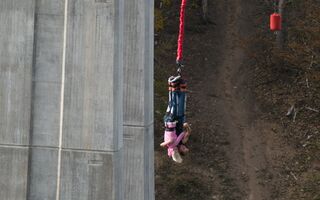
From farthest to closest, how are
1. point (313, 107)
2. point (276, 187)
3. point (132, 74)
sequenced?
point (313, 107) → point (276, 187) → point (132, 74)

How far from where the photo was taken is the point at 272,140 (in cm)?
1552

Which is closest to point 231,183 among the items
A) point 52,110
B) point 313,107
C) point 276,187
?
point 276,187

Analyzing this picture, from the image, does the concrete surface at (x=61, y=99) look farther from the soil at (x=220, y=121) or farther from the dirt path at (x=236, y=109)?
the dirt path at (x=236, y=109)

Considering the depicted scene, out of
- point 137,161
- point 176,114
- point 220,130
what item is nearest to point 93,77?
point 176,114

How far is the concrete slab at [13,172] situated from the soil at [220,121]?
7.57 meters

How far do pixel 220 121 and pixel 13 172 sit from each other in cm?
1073

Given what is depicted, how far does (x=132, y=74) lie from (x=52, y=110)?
148 centimetres

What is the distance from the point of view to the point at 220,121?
53.8 ft

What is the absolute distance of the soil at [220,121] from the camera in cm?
1393

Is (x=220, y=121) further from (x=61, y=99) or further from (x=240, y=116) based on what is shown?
(x=61, y=99)

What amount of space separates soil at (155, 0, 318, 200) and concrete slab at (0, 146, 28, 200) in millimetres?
7566

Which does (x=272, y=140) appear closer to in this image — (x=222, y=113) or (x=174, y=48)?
(x=222, y=113)

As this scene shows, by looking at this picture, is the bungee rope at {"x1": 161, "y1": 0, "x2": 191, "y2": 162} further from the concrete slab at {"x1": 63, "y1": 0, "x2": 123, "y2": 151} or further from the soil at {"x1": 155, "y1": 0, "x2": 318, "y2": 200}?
the soil at {"x1": 155, "y1": 0, "x2": 318, "y2": 200}

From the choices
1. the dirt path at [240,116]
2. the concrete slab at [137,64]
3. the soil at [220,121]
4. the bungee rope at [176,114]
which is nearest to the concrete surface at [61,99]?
the bungee rope at [176,114]
